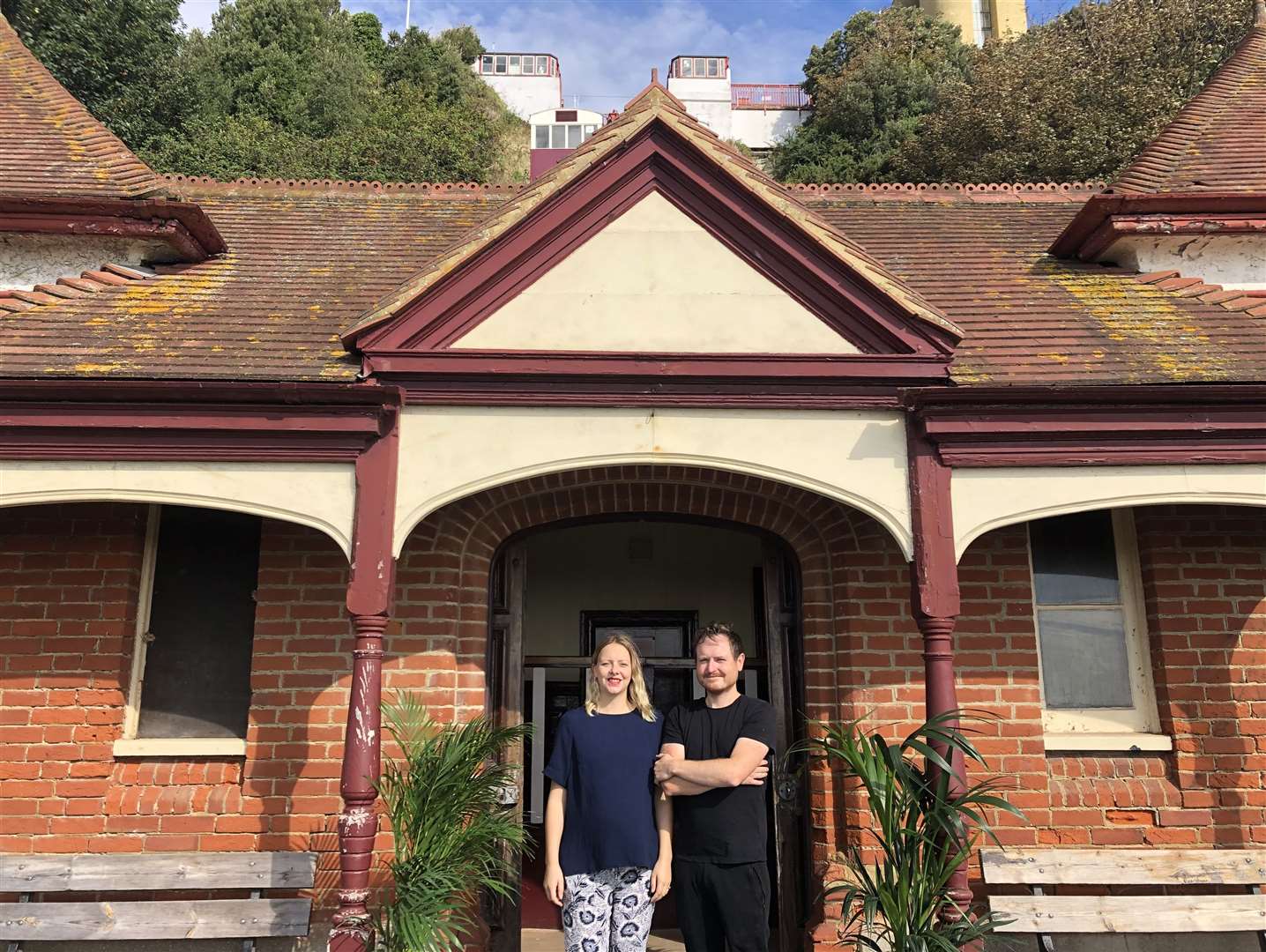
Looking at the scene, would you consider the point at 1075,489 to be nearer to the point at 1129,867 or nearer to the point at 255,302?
the point at 1129,867

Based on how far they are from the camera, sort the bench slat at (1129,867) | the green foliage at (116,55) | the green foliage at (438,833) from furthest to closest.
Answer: the green foliage at (116,55) < the bench slat at (1129,867) < the green foliage at (438,833)

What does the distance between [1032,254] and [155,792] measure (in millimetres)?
7614

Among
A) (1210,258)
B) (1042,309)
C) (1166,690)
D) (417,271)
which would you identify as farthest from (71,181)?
(1210,258)

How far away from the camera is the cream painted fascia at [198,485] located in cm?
514

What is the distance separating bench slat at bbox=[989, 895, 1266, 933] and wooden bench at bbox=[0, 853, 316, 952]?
13.6 feet

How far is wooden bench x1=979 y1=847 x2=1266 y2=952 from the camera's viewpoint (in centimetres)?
547

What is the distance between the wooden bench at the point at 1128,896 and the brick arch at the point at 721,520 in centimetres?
111

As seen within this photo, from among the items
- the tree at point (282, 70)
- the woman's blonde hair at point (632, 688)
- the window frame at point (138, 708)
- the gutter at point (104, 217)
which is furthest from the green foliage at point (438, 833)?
the tree at point (282, 70)

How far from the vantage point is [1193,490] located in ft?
17.4

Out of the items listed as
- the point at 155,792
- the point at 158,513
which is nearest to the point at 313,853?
the point at 155,792

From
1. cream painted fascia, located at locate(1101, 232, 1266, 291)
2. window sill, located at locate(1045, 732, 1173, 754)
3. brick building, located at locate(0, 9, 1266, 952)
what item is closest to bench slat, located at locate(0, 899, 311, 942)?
brick building, located at locate(0, 9, 1266, 952)

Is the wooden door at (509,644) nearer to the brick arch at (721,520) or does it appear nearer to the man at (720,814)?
the brick arch at (721,520)

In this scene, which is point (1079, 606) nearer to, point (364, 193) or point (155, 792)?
point (155, 792)

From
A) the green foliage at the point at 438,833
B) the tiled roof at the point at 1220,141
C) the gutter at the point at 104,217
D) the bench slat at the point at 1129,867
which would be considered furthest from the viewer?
the tiled roof at the point at 1220,141
